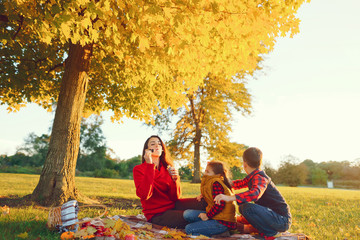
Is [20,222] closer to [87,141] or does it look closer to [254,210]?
[254,210]

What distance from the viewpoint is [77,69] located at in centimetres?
686

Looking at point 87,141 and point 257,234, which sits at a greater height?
point 87,141

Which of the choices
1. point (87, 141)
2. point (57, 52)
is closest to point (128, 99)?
point (57, 52)

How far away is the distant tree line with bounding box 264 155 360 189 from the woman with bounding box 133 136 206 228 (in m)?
→ 39.7

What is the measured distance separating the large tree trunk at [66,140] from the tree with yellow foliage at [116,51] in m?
0.02

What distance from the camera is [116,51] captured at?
243 inches

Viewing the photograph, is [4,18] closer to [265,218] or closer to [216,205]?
[216,205]

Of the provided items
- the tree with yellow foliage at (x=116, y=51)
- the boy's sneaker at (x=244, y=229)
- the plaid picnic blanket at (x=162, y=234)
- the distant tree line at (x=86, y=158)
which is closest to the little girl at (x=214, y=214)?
the plaid picnic blanket at (x=162, y=234)

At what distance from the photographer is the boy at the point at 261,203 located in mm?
3291

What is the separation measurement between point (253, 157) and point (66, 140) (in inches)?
190

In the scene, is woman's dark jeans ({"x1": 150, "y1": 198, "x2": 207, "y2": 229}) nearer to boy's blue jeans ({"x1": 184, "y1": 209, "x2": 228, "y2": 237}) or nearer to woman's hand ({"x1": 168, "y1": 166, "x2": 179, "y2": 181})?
boy's blue jeans ({"x1": 184, "y1": 209, "x2": 228, "y2": 237})

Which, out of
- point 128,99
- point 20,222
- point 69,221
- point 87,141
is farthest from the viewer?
point 87,141

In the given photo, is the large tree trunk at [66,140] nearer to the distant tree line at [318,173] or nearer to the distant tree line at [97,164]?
the distant tree line at [97,164]

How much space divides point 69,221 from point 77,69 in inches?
184
